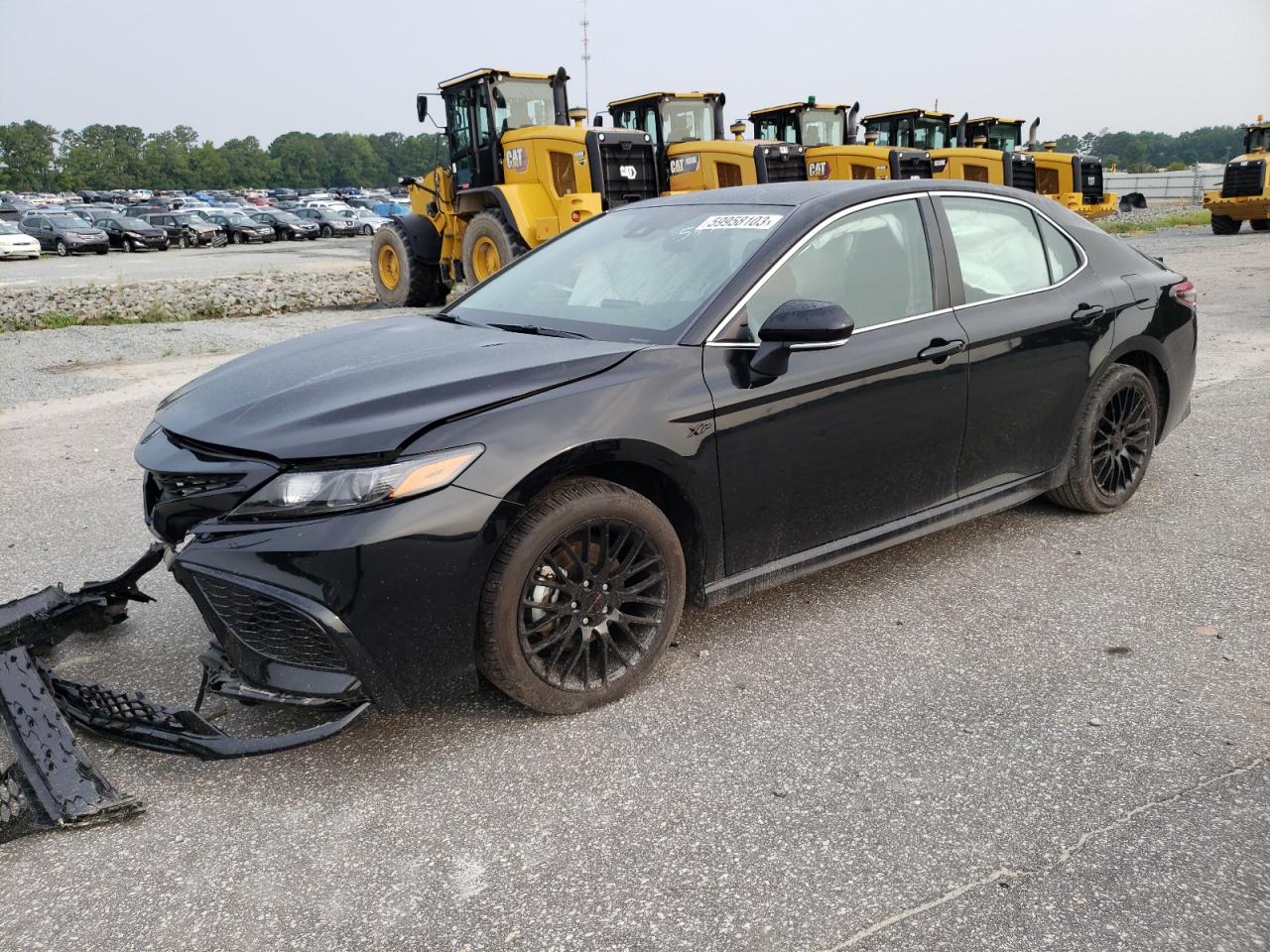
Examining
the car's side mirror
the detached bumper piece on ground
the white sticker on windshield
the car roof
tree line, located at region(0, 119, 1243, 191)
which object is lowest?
the detached bumper piece on ground

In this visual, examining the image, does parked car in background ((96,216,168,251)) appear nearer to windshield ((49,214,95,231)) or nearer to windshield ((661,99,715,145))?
windshield ((49,214,95,231))

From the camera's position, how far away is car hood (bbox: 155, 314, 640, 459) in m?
2.83

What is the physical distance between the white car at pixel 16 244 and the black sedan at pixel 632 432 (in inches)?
1342

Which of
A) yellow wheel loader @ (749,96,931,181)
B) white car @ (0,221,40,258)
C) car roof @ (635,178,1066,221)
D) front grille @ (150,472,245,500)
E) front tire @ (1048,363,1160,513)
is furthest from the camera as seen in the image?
white car @ (0,221,40,258)

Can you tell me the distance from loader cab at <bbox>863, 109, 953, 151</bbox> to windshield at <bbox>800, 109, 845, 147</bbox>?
2394 millimetres

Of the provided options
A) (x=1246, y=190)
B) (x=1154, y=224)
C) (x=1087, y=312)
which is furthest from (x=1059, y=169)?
(x=1087, y=312)

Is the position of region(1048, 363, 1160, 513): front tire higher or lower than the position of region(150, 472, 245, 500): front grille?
lower

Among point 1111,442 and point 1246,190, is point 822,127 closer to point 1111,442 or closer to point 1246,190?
point 1246,190

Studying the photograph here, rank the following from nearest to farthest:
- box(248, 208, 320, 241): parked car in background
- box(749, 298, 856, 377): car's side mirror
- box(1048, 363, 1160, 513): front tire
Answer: box(749, 298, 856, 377): car's side mirror, box(1048, 363, 1160, 513): front tire, box(248, 208, 320, 241): parked car in background

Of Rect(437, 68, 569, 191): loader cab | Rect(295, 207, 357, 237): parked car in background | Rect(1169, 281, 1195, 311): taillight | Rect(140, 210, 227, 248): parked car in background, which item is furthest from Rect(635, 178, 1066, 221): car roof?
Rect(295, 207, 357, 237): parked car in background

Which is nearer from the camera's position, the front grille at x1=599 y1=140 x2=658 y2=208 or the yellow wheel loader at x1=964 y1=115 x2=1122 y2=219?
the front grille at x1=599 y1=140 x2=658 y2=208

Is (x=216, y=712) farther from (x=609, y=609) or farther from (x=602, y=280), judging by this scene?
(x=602, y=280)

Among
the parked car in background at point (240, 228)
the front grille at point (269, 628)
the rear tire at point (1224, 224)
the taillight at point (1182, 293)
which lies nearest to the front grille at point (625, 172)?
the taillight at point (1182, 293)

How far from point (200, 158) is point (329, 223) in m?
118
